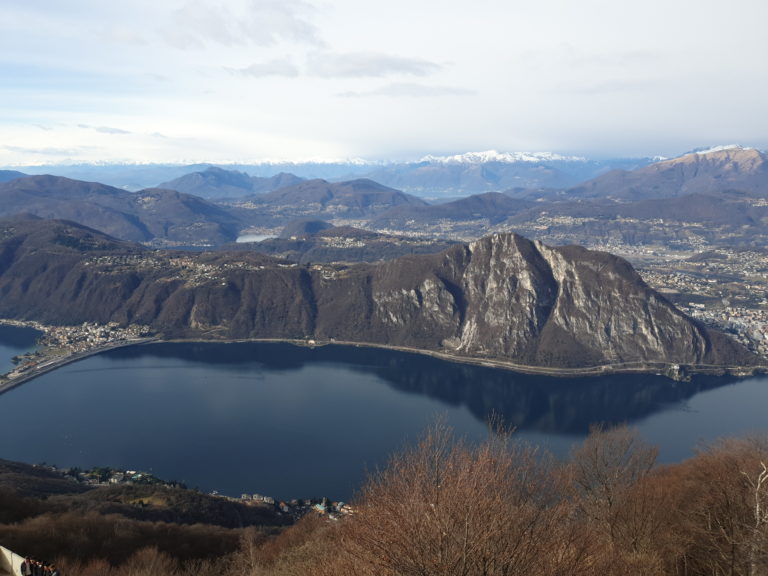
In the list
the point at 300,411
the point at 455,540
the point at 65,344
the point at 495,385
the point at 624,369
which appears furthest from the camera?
the point at 65,344

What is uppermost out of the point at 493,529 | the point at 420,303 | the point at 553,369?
the point at 493,529

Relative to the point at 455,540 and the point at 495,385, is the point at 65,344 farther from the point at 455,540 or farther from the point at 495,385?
the point at 455,540

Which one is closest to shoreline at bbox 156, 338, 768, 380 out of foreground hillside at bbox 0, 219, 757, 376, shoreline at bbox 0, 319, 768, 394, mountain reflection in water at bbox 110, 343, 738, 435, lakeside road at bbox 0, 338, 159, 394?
shoreline at bbox 0, 319, 768, 394

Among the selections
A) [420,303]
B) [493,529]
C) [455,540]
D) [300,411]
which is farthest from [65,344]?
[493,529]

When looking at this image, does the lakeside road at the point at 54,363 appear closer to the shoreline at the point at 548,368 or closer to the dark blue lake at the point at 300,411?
the shoreline at the point at 548,368

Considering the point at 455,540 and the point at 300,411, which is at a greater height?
the point at 455,540

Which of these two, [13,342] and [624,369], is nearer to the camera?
[624,369]

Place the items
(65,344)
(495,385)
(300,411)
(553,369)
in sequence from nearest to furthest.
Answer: (300,411)
(495,385)
(553,369)
(65,344)
